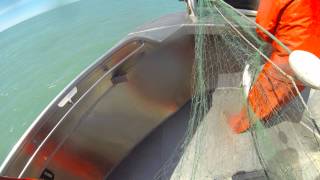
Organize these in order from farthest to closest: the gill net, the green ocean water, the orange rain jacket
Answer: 1. the green ocean water
2. the gill net
3. the orange rain jacket

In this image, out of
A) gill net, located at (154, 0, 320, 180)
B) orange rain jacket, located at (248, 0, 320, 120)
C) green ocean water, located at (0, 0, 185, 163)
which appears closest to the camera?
orange rain jacket, located at (248, 0, 320, 120)

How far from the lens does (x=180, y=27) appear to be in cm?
193

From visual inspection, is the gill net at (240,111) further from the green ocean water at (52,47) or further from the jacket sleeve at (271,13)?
the green ocean water at (52,47)

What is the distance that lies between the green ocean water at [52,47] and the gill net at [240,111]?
6.09 ft

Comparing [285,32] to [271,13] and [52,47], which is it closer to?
[271,13]

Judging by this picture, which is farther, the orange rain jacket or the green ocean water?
the green ocean water

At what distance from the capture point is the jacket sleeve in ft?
5.06

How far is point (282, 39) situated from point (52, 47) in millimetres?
3738

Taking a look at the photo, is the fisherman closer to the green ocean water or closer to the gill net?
the gill net

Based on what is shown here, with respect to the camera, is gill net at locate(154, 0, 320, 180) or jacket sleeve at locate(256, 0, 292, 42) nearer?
jacket sleeve at locate(256, 0, 292, 42)

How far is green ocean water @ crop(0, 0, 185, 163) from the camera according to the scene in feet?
11.6

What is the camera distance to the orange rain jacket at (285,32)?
1537 millimetres

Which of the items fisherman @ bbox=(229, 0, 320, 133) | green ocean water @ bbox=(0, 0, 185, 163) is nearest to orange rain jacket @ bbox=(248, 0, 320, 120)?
fisherman @ bbox=(229, 0, 320, 133)

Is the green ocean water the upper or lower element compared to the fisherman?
lower
